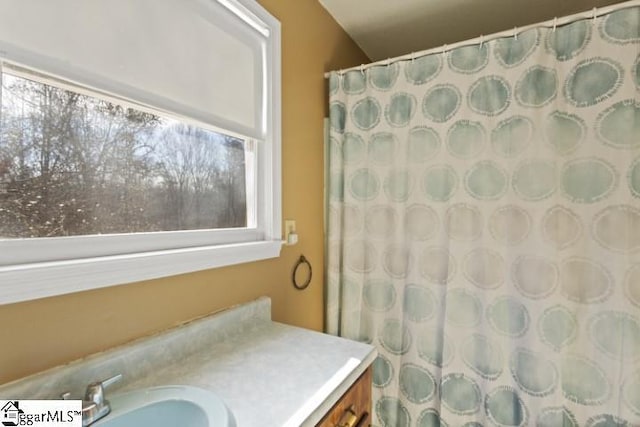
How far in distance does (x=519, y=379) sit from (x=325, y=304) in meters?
0.97

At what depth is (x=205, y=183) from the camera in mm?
1119

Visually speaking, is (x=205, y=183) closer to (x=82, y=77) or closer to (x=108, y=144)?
(x=108, y=144)

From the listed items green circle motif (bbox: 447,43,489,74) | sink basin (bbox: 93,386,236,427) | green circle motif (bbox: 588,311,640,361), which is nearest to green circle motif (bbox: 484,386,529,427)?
green circle motif (bbox: 588,311,640,361)

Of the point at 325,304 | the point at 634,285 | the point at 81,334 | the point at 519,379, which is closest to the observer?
the point at 81,334

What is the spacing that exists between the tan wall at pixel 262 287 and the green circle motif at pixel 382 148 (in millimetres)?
291

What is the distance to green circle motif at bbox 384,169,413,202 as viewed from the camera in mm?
1510

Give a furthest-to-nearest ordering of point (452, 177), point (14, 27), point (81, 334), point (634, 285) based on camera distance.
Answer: point (452, 177) → point (634, 285) → point (81, 334) → point (14, 27)

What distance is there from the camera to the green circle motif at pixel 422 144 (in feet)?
4.73

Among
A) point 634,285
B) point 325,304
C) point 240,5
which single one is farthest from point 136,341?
point 634,285

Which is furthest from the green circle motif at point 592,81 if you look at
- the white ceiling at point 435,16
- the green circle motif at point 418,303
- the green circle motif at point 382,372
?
the green circle motif at point 382,372

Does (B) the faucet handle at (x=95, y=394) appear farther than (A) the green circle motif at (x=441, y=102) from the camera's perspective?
No

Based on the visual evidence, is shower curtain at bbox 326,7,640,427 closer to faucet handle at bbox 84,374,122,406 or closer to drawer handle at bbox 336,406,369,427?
drawer handle at bbox 336,406,369,427

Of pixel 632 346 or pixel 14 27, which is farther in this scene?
pixel 632 346

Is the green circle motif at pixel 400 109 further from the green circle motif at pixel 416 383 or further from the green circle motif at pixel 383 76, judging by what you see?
the green circle motif at pixel 416 383
